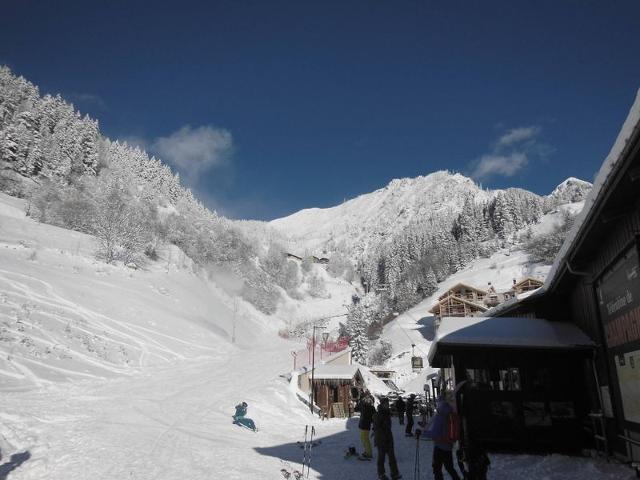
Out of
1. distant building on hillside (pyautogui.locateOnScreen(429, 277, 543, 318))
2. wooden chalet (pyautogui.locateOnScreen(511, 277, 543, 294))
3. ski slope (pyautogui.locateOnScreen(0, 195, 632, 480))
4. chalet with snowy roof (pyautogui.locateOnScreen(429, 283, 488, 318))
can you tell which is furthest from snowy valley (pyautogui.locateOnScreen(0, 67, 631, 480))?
wooden chalet (pyautogui.locateOnScreen(511, 277, 543, 294))

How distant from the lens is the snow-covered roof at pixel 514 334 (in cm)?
1078

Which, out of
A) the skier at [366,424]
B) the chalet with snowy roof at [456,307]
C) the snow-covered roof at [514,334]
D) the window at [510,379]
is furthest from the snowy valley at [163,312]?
the chalet with snowy roof at [456,307]

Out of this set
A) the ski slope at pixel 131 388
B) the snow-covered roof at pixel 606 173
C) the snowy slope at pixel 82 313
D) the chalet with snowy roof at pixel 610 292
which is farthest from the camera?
the snowy slope at pixel 82 313

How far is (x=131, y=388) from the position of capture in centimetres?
2067

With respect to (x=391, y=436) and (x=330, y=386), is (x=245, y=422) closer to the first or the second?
(x=391, y=436)

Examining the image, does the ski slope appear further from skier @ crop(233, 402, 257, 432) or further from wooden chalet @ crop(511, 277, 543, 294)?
wooden chalet @ crop(511, 277, 543, 294)

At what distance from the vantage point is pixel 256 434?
15.3m

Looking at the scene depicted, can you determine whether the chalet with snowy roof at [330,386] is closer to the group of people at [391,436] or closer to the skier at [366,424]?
the skier at [366,424]

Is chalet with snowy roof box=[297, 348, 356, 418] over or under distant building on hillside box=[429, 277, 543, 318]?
under

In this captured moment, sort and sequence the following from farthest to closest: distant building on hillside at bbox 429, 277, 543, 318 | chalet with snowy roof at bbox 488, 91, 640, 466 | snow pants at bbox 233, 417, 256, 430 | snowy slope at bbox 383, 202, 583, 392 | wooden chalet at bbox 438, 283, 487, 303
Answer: wooden chalet at bbox 438, 283, 487, 303 < distant building on hillside at bbox 429, 277, 543, 318 < snowy slope at bbox 383, 202, 583, 392 < snow pants at bbox 233, 417, 256, 430 < chalet with snowy roof at bbox 488, 91, 640, 466

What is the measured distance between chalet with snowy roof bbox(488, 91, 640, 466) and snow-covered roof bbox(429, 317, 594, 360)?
0.35m


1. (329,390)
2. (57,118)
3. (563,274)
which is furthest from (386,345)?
(57,118)

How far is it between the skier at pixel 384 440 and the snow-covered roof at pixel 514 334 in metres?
2.97

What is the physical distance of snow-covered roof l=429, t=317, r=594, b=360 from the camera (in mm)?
10781
